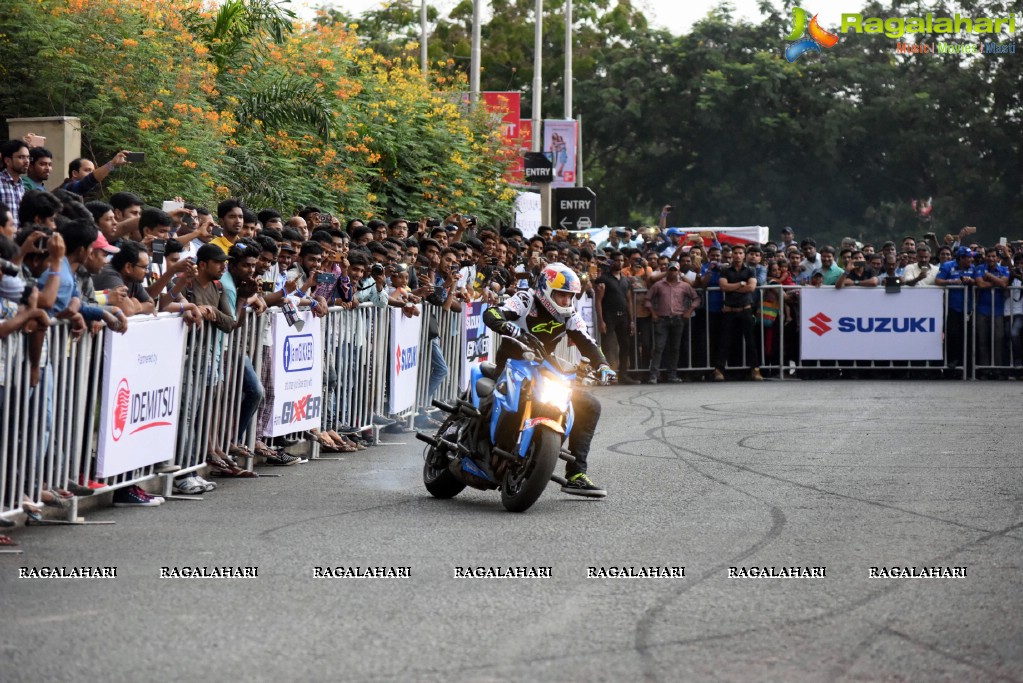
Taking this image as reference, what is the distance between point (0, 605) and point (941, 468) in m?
8.39

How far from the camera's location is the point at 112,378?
394 inches

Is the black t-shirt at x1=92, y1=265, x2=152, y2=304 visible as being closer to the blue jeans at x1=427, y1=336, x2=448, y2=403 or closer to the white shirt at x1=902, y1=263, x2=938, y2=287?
the blue jeans at x1=427, y1=336, x2=448, y2=403

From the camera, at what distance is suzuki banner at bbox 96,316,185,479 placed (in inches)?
394

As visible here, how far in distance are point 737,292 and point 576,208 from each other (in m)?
8.90

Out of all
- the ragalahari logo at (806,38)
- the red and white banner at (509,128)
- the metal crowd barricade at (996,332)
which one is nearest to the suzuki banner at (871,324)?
the metal crowd barricade at (996,332)

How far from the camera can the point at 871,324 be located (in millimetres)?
25391

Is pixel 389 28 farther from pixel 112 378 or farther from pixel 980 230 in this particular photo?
pixel 112 378

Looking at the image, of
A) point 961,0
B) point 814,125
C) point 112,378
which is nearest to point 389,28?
point 814,125

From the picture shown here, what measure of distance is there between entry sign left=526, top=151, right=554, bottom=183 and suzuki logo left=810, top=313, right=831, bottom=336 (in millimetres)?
9573

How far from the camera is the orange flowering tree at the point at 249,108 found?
21156mm

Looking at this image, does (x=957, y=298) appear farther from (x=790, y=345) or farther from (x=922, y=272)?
(x=790, y=345)

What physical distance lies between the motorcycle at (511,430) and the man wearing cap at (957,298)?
→ 594 inches

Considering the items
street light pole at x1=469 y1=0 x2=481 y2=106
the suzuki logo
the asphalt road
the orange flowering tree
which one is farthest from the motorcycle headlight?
street light pole at x1=469 y1=0 x2=481 y2=106

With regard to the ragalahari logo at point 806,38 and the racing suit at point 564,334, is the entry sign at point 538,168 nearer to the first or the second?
the racing suit at point 564,334
